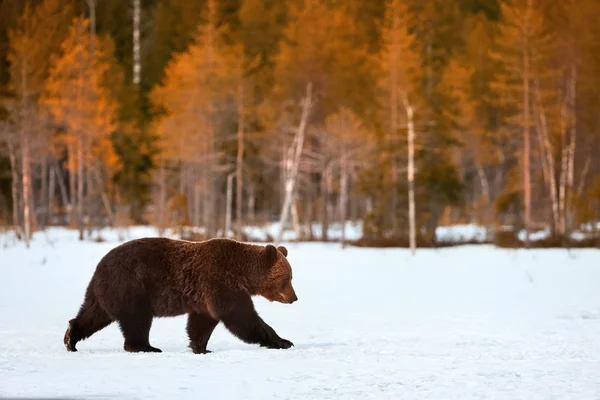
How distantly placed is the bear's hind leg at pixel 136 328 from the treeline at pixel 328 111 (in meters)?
22.6

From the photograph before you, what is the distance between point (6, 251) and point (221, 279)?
2163 cm

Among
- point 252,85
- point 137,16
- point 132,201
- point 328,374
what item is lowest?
point 328,374

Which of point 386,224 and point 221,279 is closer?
point 221,279

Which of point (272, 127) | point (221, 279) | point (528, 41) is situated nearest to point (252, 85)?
point (272, 127)

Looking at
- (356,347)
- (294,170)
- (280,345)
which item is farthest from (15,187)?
(280,345)

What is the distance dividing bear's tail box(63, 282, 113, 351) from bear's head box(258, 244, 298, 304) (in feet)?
5.05

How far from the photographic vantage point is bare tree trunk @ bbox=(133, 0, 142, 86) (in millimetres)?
51584

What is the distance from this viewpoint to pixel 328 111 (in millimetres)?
39000

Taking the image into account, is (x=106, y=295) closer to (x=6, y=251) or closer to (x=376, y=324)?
(x=376, y=324)

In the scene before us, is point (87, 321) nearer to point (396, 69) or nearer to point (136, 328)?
point (136, 328)

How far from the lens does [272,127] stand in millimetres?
38688

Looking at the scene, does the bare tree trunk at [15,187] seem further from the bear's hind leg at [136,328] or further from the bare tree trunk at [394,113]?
the bear's hind leg at [136,328]

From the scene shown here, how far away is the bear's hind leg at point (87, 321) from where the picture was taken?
27.2 feet

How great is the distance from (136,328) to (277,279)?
145cm
